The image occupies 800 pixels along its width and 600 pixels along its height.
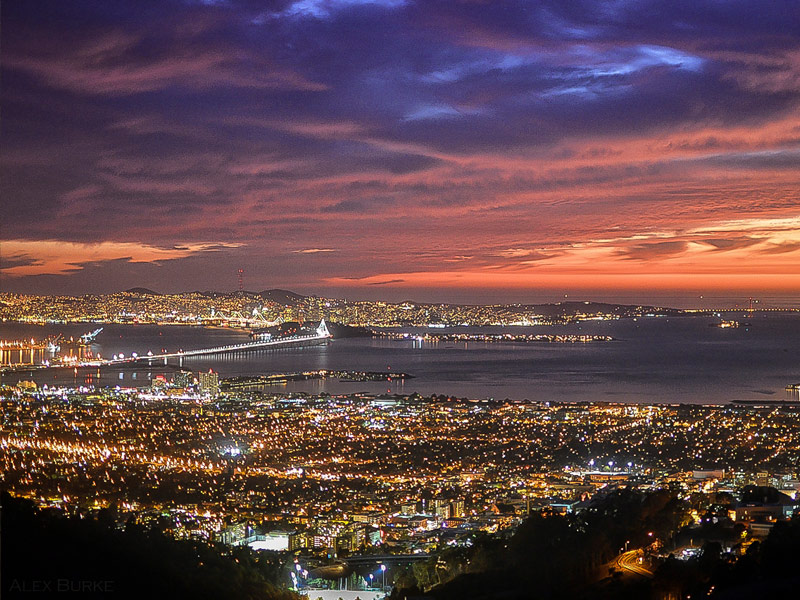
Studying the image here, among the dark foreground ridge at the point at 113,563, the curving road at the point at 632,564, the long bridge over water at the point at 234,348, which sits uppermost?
the long bridge over water at the point at 234,348

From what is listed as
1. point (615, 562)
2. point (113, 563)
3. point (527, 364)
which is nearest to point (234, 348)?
point (527, 364)

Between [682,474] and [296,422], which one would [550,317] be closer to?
[296,422]

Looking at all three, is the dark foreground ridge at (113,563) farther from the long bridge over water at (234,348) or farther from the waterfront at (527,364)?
the long bridge over water at (234,348)

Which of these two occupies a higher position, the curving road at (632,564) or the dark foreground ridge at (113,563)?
the dark foreground ridge at (113,563)

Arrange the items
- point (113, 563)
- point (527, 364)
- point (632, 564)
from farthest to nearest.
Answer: point (527, 364), point (632, 564), point (113, 563)

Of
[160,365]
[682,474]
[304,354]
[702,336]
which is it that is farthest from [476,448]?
[702,336]

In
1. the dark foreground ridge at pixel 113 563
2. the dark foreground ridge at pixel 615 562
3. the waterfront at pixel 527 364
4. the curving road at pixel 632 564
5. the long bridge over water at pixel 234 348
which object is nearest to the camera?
the dark foreground ridge at pixel 113 563

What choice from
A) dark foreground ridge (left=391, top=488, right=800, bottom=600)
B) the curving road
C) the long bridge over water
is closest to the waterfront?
the long bridge over water

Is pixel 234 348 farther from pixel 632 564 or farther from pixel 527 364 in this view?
pixel 632 564

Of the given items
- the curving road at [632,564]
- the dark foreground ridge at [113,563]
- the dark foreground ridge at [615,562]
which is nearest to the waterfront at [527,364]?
the dark foreground ridge at [615,562]
